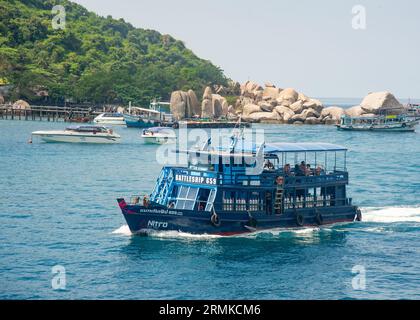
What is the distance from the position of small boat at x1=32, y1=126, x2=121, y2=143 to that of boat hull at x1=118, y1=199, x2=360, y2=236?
67.5 metres

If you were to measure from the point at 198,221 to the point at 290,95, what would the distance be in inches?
5853

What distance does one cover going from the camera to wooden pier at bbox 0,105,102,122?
6516 inches

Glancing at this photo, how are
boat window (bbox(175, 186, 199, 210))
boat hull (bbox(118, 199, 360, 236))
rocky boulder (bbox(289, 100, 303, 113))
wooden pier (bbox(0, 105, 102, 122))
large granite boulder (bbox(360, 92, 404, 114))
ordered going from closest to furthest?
1. boat hull (bbox(118, 199, 360, 236))
2. boat window (bbox(175, 186, 199, 210))
3. wooden pier (bbox(0, 105, 102, 122))
4. large granite boulder (bbox(360, 92, 404, 114))
5. rocky boulder (bbox(289, 100, 303, 113))

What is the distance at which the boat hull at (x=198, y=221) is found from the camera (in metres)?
47.4

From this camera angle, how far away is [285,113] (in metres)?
187

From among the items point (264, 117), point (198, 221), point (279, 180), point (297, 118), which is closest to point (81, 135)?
point (279, 180)

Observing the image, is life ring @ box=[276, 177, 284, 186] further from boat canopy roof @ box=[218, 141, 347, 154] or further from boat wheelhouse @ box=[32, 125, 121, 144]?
boat wheelhouse @ box=[32, 125, 121, 144]

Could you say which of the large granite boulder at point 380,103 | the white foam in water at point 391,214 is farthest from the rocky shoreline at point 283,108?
the white foam in water at point 391,214

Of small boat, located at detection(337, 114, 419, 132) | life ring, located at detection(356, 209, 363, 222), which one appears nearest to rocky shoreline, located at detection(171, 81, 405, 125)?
small boat, located at detection(337, 114, 419, 132)

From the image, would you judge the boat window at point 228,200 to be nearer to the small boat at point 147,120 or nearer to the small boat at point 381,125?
the small boat at point 147,120

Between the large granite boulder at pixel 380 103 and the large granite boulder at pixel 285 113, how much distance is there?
16.6 m

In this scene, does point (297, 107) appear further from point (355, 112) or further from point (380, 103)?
point (380, 103)

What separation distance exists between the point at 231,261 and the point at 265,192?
792 centimetres
